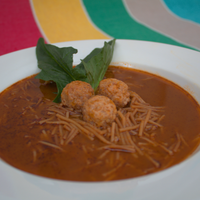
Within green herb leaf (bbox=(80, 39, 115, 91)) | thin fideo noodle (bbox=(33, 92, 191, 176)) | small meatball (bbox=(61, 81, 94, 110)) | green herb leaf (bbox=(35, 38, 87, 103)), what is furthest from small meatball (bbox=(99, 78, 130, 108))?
green herb leaf (bbox=(35, 38, 87, 103))

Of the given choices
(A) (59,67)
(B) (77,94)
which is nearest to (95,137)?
(B) (77,94)

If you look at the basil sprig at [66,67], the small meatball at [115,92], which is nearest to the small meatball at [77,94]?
the small meatball at [115,92]

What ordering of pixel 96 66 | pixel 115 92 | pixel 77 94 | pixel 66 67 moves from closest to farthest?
pixel 77 94 → pixel 115 92 → pixel 96 66 → pixel 66 67

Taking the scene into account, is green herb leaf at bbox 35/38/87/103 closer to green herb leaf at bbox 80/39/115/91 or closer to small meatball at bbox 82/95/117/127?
green herb leaf at bbox 80/39/115/91

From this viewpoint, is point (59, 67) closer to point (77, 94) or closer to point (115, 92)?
point (77, 94)

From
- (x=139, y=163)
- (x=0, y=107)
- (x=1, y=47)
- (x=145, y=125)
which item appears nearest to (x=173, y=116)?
(x=145, y=125)

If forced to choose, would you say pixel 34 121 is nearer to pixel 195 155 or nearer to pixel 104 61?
pixel 104 61

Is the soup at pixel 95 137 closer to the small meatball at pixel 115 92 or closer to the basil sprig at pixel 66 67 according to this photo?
the small meatball at pixel 115 92
